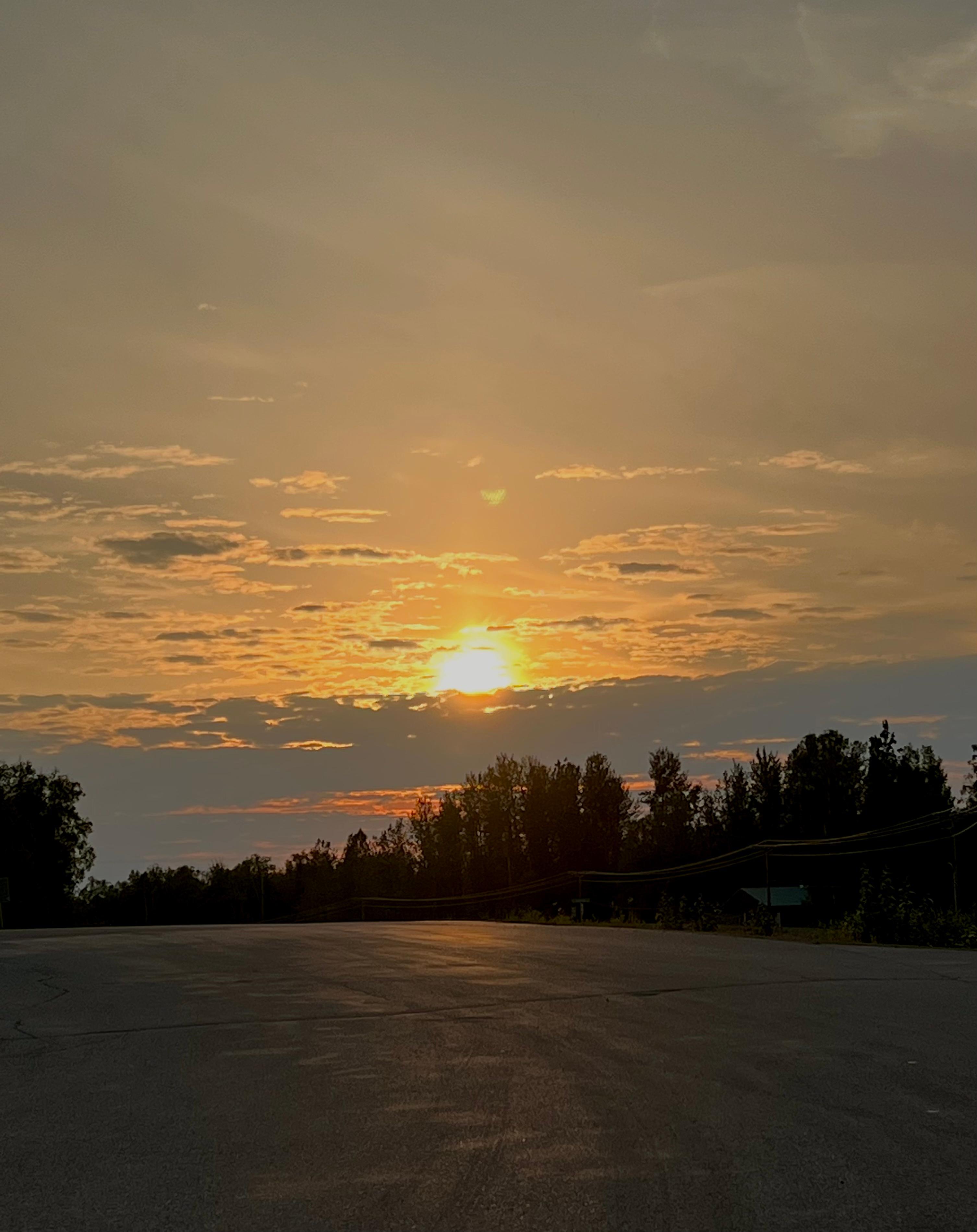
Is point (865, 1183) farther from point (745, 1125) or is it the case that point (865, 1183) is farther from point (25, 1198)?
point (25, 1198)

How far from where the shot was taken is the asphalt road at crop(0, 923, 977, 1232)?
6.12m

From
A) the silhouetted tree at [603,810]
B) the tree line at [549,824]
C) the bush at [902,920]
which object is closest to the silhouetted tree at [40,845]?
the tree line at [549,824]

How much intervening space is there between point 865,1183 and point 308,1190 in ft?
8.67

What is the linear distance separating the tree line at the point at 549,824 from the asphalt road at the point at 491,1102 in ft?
258

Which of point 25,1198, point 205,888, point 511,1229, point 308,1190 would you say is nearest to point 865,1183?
point 511,1229

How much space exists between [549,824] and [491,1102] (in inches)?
4372

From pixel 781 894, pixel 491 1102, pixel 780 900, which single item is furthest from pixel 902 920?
pixel 781 894

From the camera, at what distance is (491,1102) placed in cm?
833

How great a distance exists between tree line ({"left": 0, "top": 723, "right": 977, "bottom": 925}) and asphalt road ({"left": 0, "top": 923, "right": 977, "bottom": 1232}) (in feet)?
258

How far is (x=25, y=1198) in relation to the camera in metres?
6.39

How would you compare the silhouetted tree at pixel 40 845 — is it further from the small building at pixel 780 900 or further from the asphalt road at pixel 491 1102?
the asphalt road at pixel 491 1102

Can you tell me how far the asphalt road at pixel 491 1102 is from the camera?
612cm

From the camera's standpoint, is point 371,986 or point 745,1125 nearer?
point 745,1125

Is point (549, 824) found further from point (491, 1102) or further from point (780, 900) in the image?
point (491, 1102)
